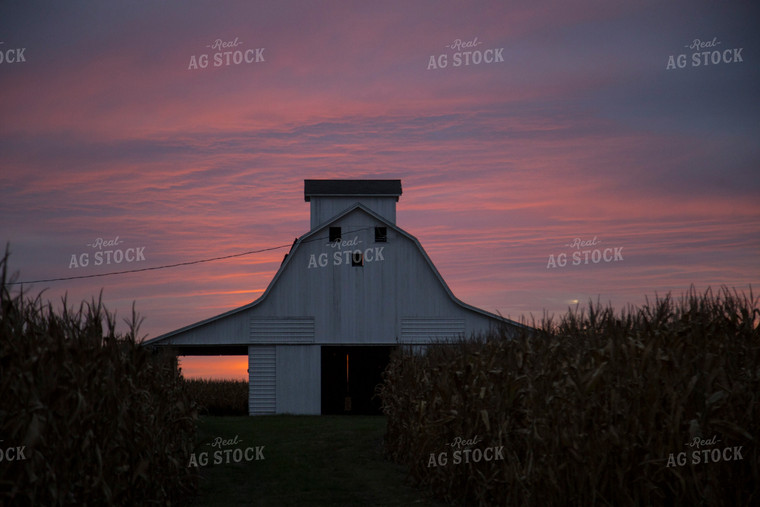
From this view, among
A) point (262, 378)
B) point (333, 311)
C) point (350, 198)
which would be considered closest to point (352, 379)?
point (333, 311)

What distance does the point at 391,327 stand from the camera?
3073 centimetres

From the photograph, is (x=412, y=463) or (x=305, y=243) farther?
(x=305, y=243)

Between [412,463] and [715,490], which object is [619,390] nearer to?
[715,490]

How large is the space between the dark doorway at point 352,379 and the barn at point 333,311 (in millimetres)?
2938

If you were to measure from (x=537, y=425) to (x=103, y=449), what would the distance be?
17.8ft

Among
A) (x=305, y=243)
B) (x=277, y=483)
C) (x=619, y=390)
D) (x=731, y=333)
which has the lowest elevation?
(x=277, y=483)

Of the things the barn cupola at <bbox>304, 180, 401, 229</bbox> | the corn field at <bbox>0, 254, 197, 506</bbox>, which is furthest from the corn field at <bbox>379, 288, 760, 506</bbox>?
the barn cupola at <bbox>304, 180, 401, 229</bbox>

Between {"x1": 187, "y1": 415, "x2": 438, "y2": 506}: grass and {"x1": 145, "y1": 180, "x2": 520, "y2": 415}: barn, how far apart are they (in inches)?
238

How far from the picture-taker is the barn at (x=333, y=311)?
3061 centimetres

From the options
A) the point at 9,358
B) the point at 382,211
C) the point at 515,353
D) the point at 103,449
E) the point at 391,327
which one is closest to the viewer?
the point at 9,358

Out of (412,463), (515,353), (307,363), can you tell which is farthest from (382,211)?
(515,353)

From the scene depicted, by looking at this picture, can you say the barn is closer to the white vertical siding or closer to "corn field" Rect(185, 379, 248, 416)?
the white vertical siding

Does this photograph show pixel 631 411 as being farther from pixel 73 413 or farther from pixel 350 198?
pixel 350 198

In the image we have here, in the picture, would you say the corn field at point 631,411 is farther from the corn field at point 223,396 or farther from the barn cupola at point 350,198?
the corn field at point 223,396
